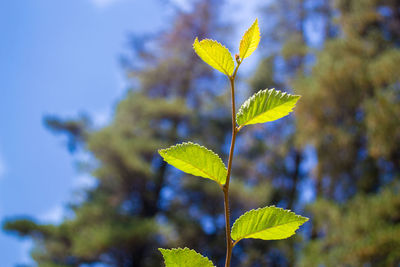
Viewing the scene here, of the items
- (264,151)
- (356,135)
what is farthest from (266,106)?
(264,151)

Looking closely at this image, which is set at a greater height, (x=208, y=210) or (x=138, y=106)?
(x=138, y=106)

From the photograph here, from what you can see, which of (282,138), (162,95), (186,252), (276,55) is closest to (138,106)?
(162,95)

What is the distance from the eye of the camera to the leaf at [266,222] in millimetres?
318

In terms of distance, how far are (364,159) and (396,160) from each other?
79 centimetres

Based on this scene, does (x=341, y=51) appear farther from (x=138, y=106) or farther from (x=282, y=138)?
(x=138, y=106)

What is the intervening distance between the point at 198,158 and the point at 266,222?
0.09m

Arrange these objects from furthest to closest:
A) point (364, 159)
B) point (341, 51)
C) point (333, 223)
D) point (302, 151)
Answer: point (302, 151) → point (341, 51) → point (364, 159) → point (333, 223)

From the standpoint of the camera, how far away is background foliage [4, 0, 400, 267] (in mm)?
4012

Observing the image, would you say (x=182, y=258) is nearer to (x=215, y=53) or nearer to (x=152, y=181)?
(x=215, y=53)

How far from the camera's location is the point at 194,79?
7945 millimetres

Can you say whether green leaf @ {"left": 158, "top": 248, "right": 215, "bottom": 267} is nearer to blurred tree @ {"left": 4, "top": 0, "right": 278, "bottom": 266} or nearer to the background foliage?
the background foliage

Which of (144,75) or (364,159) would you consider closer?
(364,159)

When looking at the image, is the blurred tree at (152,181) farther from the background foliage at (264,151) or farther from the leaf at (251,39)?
the leaf at (251,39)

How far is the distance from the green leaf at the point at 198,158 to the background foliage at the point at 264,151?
342 centimetres
